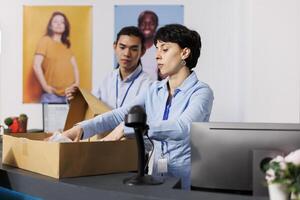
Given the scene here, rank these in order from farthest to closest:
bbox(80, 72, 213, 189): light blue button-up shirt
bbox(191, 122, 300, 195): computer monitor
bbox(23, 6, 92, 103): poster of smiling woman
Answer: bbox(23, 6, 92, 103): poster of smiling woman < bbox(80, 72, 213, 189): light blue button-up shirt < bbox(191, 122, 300, 195): computer monitor

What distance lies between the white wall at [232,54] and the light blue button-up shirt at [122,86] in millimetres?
104

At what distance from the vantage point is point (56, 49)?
3.60m

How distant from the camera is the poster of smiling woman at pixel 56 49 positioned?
3570 mm

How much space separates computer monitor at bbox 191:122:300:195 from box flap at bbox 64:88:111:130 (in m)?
1.00

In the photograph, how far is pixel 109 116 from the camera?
2.28 m

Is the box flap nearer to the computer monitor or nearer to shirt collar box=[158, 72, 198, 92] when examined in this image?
shirt collar box=[158, 72, 198, 92]

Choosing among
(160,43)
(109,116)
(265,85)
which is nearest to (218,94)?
(265,85)

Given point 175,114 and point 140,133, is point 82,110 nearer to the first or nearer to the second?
point 175,114

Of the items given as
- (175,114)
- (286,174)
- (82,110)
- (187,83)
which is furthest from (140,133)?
(82,110)

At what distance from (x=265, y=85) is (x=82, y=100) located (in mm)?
1383

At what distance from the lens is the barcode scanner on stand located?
1496 mm

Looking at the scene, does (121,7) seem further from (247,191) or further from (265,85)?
(247,191)

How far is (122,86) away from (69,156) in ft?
6.26

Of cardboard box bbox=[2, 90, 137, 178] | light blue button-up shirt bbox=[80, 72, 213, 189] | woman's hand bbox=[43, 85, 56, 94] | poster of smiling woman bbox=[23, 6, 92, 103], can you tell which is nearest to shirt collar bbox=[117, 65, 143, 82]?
poster of smiling woman bbox=[23, 6, 92, 103]
